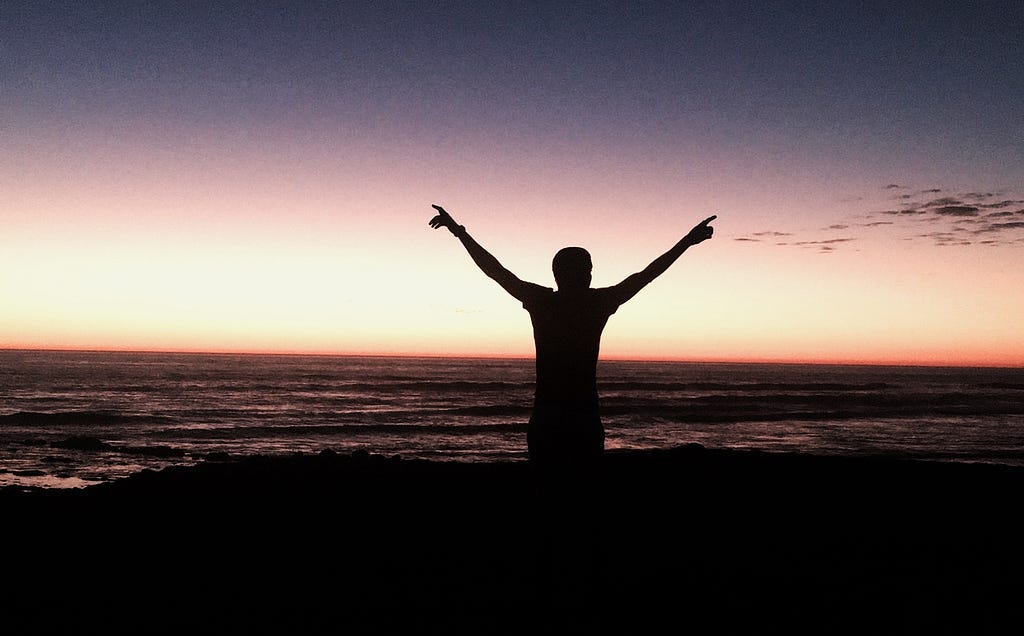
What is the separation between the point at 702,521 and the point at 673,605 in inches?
131

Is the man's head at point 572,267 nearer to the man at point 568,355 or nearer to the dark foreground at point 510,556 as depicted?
the man at point 568,355

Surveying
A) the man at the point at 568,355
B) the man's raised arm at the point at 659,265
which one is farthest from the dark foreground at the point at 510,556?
the man's raised arm at the point at 659,265

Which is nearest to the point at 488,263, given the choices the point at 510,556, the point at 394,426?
the point at 510,556

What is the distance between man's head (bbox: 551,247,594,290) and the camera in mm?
3150

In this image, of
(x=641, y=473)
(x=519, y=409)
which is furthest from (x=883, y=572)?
(x=519, y=409)

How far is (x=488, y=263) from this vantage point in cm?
331

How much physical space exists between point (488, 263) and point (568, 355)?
0.62m

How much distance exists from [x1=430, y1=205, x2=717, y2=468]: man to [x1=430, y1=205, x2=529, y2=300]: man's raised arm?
0.06 ft

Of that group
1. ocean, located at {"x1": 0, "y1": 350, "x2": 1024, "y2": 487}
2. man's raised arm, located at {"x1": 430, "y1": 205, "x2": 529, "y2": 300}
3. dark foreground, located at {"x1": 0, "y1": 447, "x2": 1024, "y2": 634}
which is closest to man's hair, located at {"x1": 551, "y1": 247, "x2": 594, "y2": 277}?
man's raised arm, located at {"x1": 430, "y1": 205, "x2": 529, "y2": 300}

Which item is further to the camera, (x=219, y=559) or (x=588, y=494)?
(x=219, y=559)

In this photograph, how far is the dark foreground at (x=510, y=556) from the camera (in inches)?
167

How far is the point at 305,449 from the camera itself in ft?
67.8

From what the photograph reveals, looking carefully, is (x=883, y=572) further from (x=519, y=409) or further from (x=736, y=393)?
(x=736, y=393)

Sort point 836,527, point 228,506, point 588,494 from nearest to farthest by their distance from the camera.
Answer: point 588,494 → point 836,527 → point 228,506
